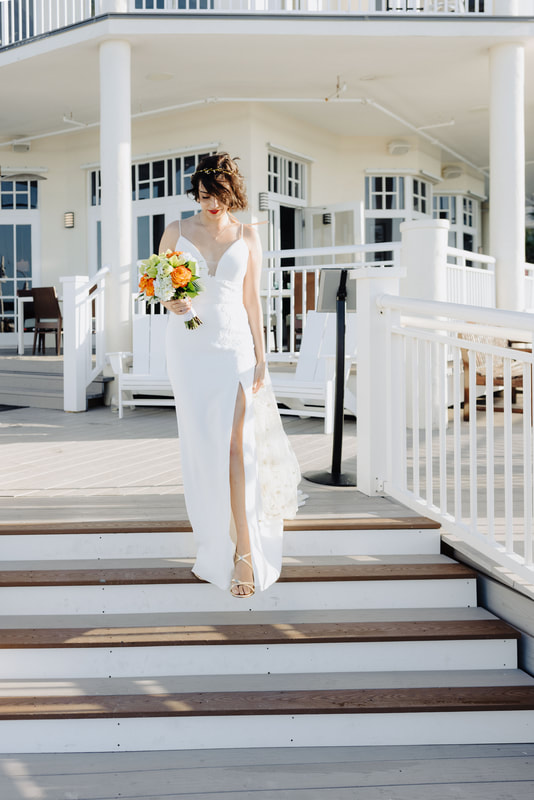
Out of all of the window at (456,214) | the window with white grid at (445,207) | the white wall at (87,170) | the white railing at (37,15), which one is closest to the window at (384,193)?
the white wall at (87,170)

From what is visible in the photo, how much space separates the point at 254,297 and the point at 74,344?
429 cm

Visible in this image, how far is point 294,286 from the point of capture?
8.13 meters

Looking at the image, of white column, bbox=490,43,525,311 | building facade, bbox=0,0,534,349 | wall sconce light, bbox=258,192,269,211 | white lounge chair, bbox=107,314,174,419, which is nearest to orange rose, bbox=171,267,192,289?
building facade, bbox=0,0,534,349

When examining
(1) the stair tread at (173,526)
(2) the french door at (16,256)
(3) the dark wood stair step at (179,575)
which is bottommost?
(3) the dark wood stair step at (179,575)

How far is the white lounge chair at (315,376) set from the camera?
603 centimetres

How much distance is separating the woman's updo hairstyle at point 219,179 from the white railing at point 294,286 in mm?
3279

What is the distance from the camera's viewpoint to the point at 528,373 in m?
2.53

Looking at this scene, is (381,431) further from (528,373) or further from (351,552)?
(528,373)

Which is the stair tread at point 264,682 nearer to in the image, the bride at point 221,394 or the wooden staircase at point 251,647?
the wooden staircase at point 251,647

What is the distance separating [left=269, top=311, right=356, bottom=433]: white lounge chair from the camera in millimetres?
6031

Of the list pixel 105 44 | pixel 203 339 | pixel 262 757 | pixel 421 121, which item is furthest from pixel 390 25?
pixel 262 757

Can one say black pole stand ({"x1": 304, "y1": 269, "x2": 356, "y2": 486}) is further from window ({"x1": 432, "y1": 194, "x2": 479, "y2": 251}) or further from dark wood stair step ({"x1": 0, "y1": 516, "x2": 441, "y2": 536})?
window ({"x1": 432, "y1": 194, "x2": 479, "y2": 251})

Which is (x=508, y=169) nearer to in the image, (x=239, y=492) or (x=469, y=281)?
(x=469, y=281)

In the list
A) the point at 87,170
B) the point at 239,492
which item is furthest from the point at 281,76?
the point at 239,492
